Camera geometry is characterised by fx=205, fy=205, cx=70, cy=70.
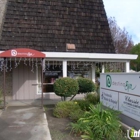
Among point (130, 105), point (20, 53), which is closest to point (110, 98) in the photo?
point (130, 105)

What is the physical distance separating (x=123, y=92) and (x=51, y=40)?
267 inches

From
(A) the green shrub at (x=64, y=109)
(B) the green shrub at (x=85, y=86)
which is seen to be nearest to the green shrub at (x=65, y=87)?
(A) the green shrub at (x=64, y=109)

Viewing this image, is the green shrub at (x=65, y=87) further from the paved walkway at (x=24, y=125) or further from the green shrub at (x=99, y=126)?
the green shrub at (x=99, y=126)

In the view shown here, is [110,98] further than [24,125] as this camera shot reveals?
Yes

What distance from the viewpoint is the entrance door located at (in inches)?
477

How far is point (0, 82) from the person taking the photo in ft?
39.6

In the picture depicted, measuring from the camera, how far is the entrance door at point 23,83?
1211 cm

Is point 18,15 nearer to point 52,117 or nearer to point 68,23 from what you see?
point 68,23

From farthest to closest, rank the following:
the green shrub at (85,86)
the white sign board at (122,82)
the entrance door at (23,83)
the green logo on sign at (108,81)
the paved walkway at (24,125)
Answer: the entrance door at (23,83) < the green shrub at (85,86) < the green logo on sign at (108,81) < the white sign board at (122,82) < the paved walkway at (24,125)

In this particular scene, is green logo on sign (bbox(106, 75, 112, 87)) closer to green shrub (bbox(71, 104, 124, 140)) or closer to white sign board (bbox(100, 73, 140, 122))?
white sign board (bbox(100, 73, 140, 122))

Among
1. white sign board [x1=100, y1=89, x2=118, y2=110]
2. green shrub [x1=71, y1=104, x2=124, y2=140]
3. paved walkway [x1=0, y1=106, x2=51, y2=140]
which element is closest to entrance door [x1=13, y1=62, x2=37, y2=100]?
paved walkway [x1=0, y1=106, x2=51, y2=140]

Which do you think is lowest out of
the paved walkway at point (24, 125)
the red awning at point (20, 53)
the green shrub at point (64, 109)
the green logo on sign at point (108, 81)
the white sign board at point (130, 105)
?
the paved walkway at point (24, 125)

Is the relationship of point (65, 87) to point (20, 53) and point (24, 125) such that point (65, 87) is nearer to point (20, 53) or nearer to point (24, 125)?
point (20, 53)

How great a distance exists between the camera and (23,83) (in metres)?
12.2
